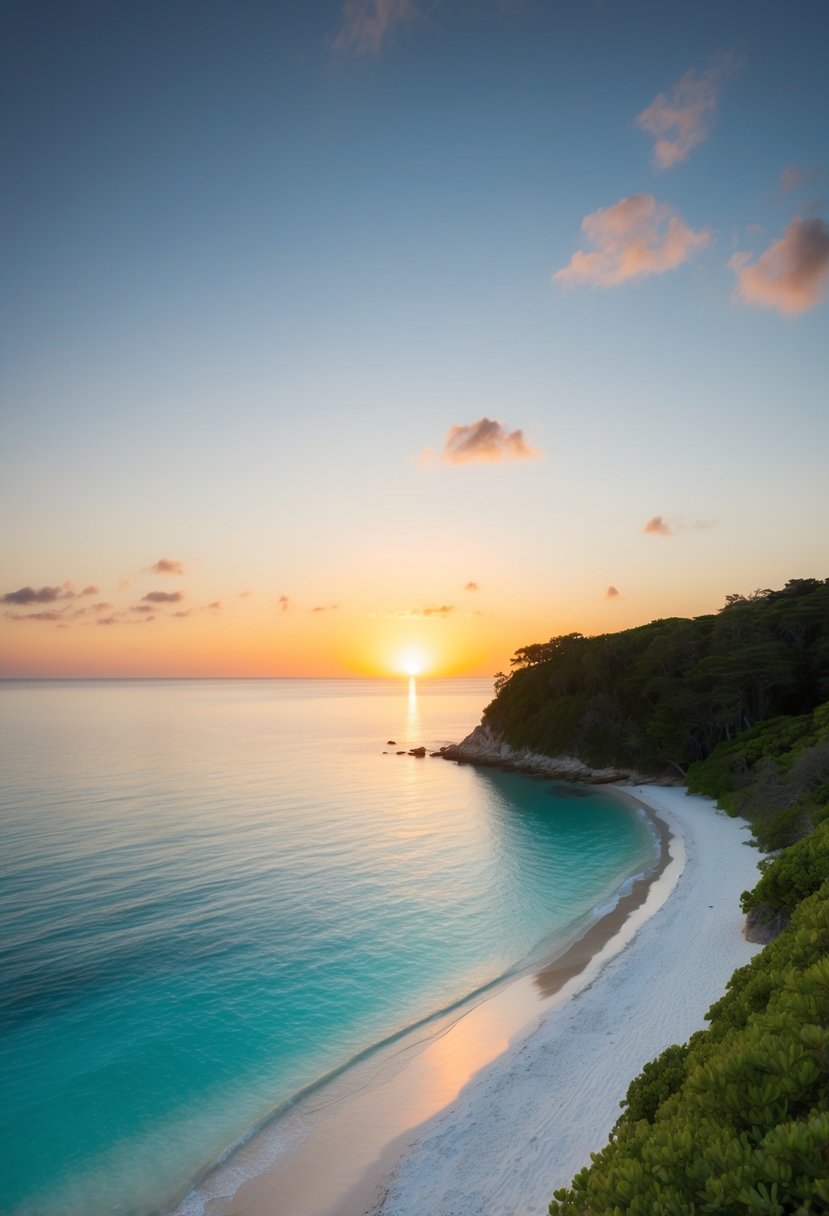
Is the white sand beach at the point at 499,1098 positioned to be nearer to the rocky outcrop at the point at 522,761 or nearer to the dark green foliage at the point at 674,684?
the dark green foliage at the point at 674,684

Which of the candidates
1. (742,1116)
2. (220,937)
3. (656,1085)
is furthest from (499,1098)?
(220,937)

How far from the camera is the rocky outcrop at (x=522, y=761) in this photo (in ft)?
214

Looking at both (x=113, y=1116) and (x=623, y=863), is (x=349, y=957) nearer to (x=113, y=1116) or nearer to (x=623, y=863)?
(x=113, y=1116)

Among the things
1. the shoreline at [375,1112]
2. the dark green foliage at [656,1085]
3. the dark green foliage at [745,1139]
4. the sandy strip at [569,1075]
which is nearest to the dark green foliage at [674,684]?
the sandy strip at [569,1075]

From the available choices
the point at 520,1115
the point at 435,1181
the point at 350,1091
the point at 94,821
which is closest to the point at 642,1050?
the point at 520,1115

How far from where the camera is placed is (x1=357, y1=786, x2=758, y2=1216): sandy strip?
11.9m

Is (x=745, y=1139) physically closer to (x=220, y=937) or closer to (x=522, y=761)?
(x=220, y=937)

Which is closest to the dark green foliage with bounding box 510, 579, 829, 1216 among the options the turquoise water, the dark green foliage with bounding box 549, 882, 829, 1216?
the dark green foliage with bounding box 549, 882, 829, 1216

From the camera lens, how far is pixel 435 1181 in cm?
1235

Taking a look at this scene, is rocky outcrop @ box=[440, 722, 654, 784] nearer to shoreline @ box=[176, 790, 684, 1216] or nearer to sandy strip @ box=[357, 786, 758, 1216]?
sandy strip @ box=[357, 786, 758, 1216]

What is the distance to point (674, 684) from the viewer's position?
64.8 metres

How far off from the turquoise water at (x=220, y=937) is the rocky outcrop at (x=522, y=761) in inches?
272

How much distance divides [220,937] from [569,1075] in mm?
17457

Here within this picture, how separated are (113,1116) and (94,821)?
36054 mm
